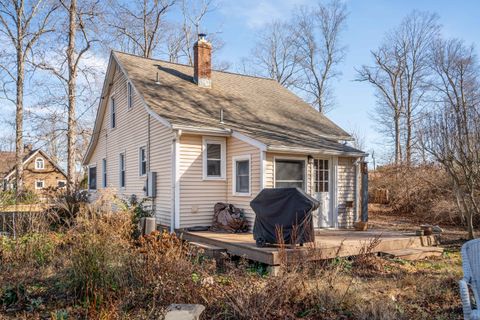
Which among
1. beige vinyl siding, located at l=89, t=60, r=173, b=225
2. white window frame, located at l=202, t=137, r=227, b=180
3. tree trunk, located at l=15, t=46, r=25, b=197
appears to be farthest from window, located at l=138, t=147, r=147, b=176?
tree trunk, located at l=15, t=46, r=25, b=197

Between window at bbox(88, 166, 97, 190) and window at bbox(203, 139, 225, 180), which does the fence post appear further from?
window at bbox(88, 166, 97, 190)

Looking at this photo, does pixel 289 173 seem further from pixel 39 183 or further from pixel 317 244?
pixel 39 183

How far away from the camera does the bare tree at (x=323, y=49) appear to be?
27.8m

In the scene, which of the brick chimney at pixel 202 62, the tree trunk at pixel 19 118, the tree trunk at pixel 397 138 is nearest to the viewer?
the brick chimney at pixel 202 62

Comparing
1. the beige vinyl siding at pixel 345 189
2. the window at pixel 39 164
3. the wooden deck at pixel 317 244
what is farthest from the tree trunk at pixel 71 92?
the window at pixel 39 164

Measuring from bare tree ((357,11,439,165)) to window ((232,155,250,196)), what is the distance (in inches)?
696

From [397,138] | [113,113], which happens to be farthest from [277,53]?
[113,113]

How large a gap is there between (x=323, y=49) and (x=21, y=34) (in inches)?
794

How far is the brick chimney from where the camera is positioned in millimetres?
13214

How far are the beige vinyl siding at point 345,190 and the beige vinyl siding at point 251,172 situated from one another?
3.15m

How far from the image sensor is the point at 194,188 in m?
10.5

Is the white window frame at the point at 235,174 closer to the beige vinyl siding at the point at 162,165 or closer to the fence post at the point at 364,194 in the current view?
the beige vinyl siding at the point at 162,165

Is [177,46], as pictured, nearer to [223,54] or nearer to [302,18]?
[223,54]

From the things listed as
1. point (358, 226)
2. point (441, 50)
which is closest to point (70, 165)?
point (358, 226)
